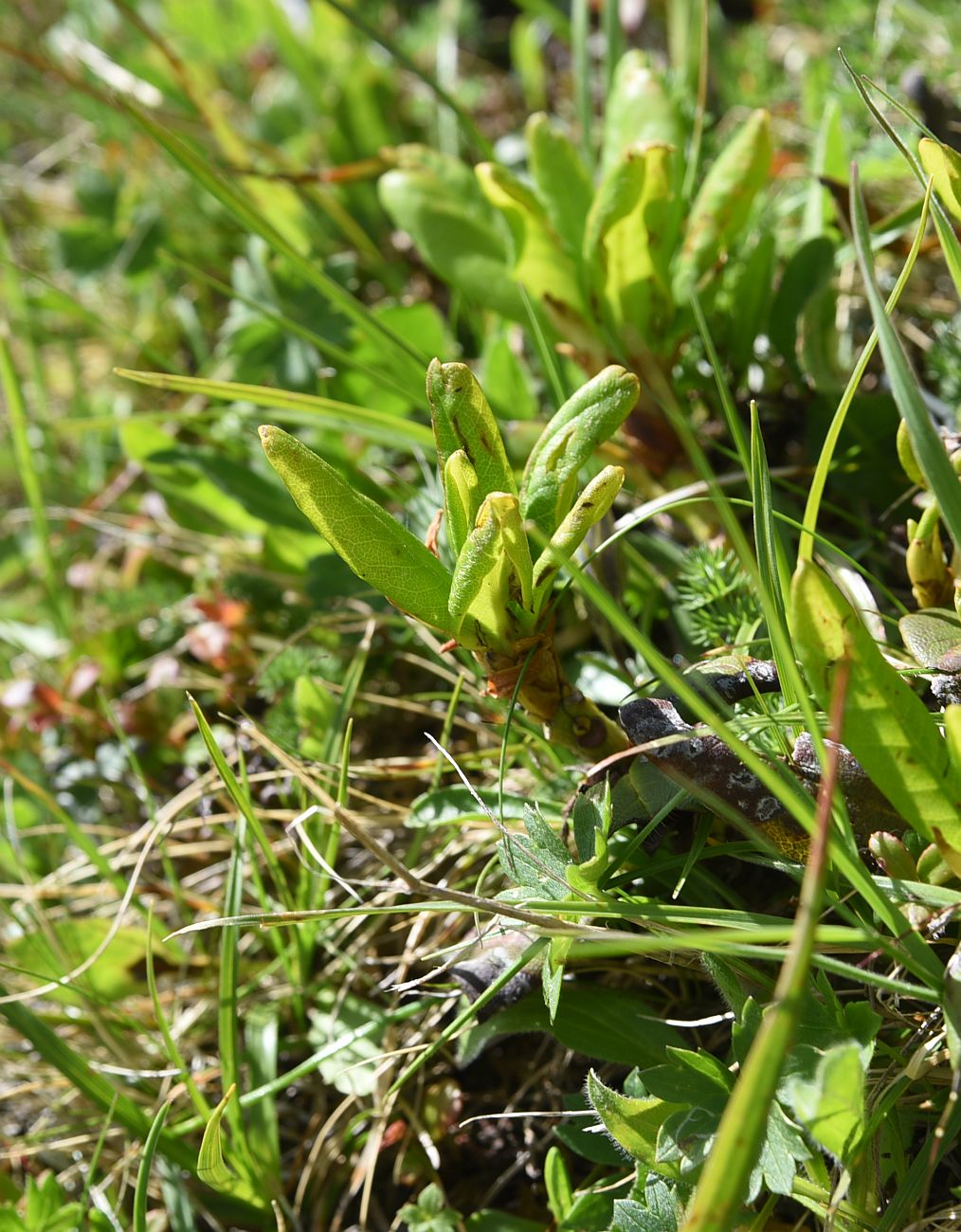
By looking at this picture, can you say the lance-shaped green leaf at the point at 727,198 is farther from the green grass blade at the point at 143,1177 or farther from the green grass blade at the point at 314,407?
the green grass blade at the point at 143,1177

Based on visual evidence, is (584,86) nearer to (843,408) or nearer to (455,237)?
(455,237)

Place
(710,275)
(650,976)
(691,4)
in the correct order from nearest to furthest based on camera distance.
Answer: (650,976), (710,275), (691,4)

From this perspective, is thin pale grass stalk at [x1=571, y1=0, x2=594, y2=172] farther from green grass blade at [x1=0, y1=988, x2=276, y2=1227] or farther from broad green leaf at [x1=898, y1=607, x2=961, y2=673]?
green grass blade at [x1=0, y1=988, x2=276, y2=1227]

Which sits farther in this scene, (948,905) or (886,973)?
(886,973)

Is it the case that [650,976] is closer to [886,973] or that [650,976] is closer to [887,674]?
[886,973]

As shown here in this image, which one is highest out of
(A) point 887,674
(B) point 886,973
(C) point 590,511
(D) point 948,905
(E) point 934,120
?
(E) point 934,120

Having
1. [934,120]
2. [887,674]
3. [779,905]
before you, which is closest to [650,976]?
[779,905]

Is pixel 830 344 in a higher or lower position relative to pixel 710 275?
lower
